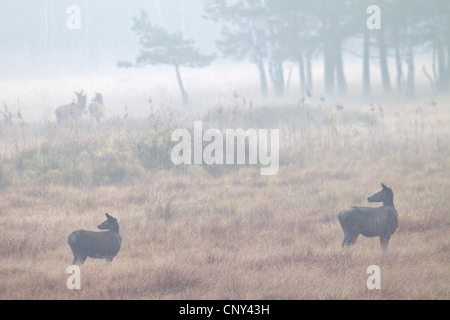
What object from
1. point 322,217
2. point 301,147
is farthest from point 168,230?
point 301,147

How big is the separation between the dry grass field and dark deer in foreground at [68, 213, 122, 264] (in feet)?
0.43

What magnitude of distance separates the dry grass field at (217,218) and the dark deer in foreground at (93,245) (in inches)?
5.1

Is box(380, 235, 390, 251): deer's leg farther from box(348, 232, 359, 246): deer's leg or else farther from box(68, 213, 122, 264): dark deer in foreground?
box(68, 213, 122, 264): dark deer in foreground

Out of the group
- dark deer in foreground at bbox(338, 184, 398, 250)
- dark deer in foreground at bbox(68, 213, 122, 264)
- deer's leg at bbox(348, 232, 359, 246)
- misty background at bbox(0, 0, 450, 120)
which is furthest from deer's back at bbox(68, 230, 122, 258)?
misty background at bbox(0, 0, 450, 120)

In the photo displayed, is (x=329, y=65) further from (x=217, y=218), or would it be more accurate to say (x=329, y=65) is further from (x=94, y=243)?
(x=94, y=243)

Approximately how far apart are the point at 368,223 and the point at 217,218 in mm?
2512

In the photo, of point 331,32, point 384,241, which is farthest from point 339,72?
point 384,241

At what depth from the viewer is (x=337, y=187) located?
31.7 ft

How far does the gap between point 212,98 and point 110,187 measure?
19.1m

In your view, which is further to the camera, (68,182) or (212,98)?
(212,98)

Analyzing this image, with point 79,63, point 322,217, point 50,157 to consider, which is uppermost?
point 79,63

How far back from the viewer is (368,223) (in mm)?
6012
